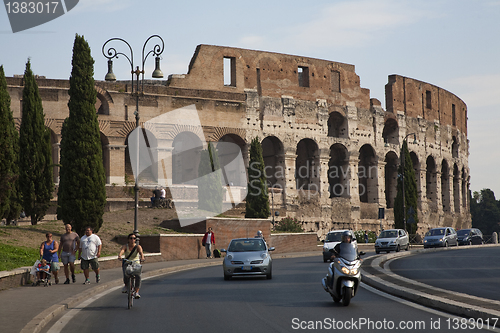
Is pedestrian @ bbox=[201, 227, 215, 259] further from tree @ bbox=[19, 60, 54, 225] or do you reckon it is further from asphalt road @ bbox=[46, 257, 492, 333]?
asphalt road @ bbox=[46, 257, 492, 333]

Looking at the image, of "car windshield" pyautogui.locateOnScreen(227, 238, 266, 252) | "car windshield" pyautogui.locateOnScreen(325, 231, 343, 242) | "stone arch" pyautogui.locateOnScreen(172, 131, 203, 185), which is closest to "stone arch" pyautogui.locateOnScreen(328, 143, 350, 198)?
"stone arch" pyautogui.locateOnScreen(172, 131, 203, 185)

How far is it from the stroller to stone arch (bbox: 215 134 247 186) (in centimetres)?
3303

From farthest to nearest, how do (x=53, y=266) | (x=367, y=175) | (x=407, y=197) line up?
(x=367, y=175) < (x=407, y=197) < (x=53, y=266)

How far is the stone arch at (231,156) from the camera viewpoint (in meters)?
49.2

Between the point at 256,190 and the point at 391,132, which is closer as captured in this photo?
the point at 256,190

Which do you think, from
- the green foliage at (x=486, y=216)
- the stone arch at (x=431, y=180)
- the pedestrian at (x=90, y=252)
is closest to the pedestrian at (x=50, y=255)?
the pedestrian at (x=90, y=252)

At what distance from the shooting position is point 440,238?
4094 cm

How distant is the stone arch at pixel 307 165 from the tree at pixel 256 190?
8.57 meters

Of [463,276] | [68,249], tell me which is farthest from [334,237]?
[68,249]

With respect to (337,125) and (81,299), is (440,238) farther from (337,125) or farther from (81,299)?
(81,299)

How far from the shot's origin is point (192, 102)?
4628cm

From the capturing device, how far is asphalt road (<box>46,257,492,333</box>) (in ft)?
30.3

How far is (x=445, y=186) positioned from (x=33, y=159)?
151ft

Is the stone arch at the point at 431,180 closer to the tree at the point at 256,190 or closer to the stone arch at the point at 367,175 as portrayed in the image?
the stone arch at the point at 367,175
